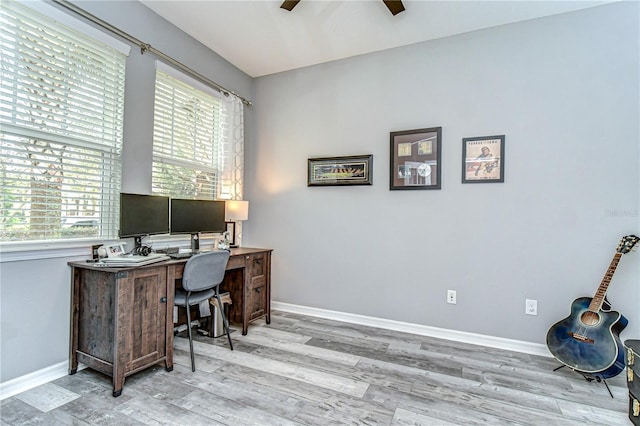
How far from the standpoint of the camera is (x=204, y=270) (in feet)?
7.43

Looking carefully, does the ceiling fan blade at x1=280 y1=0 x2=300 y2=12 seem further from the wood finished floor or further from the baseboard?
the baseboard

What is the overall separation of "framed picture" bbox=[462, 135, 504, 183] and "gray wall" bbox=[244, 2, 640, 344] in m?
0.06

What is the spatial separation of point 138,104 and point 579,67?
3.53 m

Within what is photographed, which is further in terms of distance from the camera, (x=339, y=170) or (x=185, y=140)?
(x=339, y=170)

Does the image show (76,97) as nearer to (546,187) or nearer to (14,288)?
(14,288)

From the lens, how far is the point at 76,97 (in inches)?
82.0

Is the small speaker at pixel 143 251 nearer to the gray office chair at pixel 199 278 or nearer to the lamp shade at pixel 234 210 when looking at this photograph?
the gray office chair at pixel 199 278

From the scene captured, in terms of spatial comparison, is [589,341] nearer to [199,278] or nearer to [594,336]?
[594,336]

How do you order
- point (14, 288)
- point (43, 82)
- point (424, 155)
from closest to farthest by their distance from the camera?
point (14, 288) → point (43, 82) → point (424, 155)

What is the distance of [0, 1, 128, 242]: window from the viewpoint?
179 cm

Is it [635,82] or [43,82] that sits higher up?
[635,82]

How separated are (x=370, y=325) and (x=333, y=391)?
124cm

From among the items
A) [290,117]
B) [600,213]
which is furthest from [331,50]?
[600,213]

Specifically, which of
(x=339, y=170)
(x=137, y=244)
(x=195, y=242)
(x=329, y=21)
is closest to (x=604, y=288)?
(x=339, y=170)
